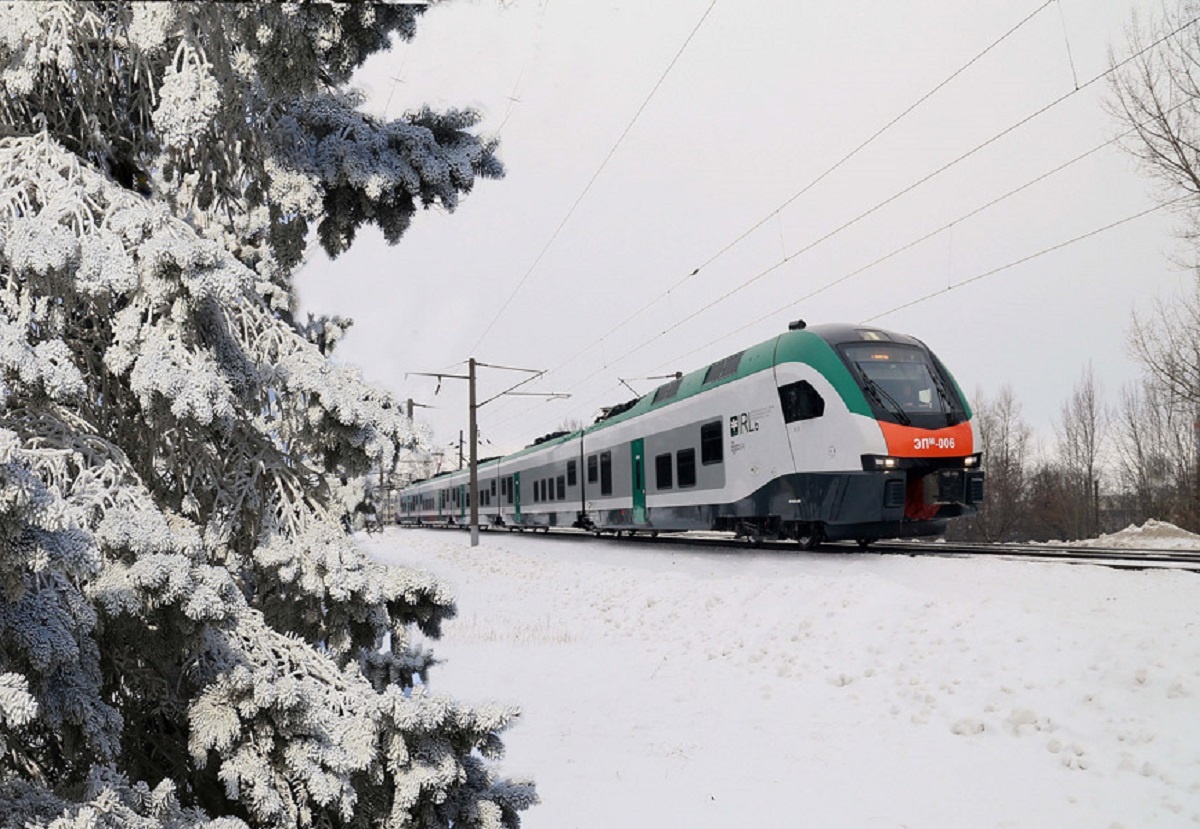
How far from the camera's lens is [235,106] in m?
3.98

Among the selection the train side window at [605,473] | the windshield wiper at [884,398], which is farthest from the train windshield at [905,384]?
the train side window at [605,473]

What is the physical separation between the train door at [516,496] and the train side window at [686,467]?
16585mm

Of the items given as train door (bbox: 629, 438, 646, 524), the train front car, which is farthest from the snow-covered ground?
train door (bbox: 629, 438, 646, 524)

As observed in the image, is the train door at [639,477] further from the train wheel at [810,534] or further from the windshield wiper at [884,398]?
the windshield wiper at [884,398]

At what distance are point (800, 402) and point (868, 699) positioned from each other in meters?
7.64

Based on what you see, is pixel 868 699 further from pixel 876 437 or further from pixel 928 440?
pixel 928 440

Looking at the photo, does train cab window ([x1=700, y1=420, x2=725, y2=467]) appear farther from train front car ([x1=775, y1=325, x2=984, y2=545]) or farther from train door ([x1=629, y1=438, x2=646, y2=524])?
train door ([x1=629, y1=438, x2=646, y2=524])

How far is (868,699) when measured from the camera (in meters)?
7.83

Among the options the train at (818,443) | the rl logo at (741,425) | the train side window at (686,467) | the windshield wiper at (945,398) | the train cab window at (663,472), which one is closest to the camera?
the train at (818,443)

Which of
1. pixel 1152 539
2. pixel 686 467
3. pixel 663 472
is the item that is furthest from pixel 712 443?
pixel 1152 539

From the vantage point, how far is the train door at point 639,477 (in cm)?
2222

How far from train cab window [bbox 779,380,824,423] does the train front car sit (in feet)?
0.06

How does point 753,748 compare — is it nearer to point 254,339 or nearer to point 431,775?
point 431,775

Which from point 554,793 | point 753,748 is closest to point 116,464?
point 554,793
